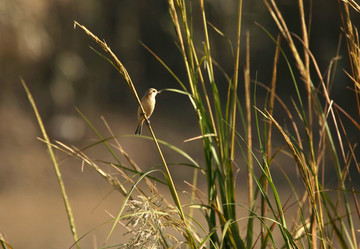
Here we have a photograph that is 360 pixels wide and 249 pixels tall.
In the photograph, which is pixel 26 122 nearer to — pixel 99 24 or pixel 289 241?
pixel 99 24

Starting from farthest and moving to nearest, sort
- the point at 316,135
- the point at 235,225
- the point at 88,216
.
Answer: the point at 316,135 < the point at 88,216 < the point at 235,225

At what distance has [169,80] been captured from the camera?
579 centimetres

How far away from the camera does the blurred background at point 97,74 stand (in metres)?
5.09

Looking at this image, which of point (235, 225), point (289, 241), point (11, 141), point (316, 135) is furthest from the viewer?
point (316, 135)

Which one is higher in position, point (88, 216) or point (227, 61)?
point (227, 61)

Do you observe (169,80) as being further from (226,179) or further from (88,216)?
(226,179)

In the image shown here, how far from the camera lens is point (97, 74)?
552 cm

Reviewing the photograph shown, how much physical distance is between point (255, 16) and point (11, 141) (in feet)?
8.59

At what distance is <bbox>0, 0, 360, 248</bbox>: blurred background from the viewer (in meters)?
5.09

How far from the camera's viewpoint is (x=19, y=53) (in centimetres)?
529

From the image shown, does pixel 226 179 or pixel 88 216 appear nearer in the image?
pixel 226 179

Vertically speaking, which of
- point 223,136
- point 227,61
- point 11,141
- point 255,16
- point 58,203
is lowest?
point 58,203

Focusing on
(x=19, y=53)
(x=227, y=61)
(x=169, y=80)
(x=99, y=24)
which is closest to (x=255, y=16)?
(x=227, y=61)

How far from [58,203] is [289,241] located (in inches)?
161
